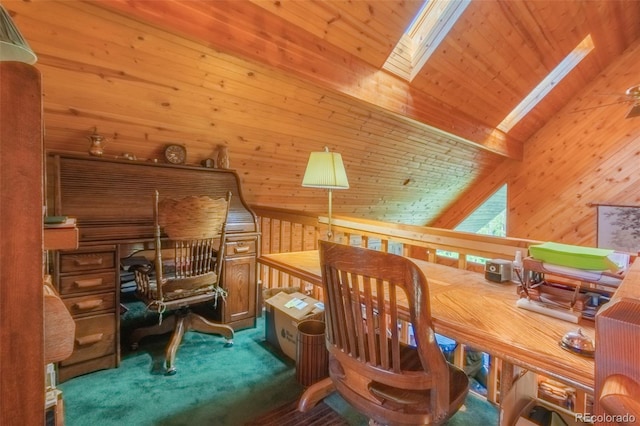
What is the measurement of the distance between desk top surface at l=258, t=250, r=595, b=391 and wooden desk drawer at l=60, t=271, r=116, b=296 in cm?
191

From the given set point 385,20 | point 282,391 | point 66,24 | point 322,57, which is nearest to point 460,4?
point 385,20

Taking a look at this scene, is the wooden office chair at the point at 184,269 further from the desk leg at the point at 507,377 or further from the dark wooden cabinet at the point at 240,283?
the desk leg at the point at 507,377

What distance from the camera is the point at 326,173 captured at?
2.02 meters

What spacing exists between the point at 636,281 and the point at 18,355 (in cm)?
120

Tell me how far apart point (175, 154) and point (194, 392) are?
184 cm

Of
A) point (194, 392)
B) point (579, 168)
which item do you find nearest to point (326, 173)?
point (194, 392)

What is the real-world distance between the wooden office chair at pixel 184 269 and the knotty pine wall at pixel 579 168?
503cm

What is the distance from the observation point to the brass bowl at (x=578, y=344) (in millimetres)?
805

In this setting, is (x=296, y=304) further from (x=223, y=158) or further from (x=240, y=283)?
(x=223, y=158)

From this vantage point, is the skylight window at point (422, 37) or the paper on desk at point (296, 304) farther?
the skylight window at point (422, 37)

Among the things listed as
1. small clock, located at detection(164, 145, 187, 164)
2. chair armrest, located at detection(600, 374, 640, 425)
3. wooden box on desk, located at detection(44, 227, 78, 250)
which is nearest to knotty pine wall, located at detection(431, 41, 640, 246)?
small clock, located at detection(164, 145, 187, 164)

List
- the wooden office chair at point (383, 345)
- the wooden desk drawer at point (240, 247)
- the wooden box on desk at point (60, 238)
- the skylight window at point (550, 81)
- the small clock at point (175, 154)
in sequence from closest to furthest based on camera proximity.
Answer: the wooden box on desk at point (60, 238) → the wooden office chair at point (383, 345) → the wooden desk drawer at point (240, 247) → the small clock at point (175, 154) → the skylight window at point (550, 81)

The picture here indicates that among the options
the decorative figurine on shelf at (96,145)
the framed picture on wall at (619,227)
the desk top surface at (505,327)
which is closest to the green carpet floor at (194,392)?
the desk top surface at (505,327)

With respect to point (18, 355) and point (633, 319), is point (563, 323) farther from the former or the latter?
point (18, 355)
